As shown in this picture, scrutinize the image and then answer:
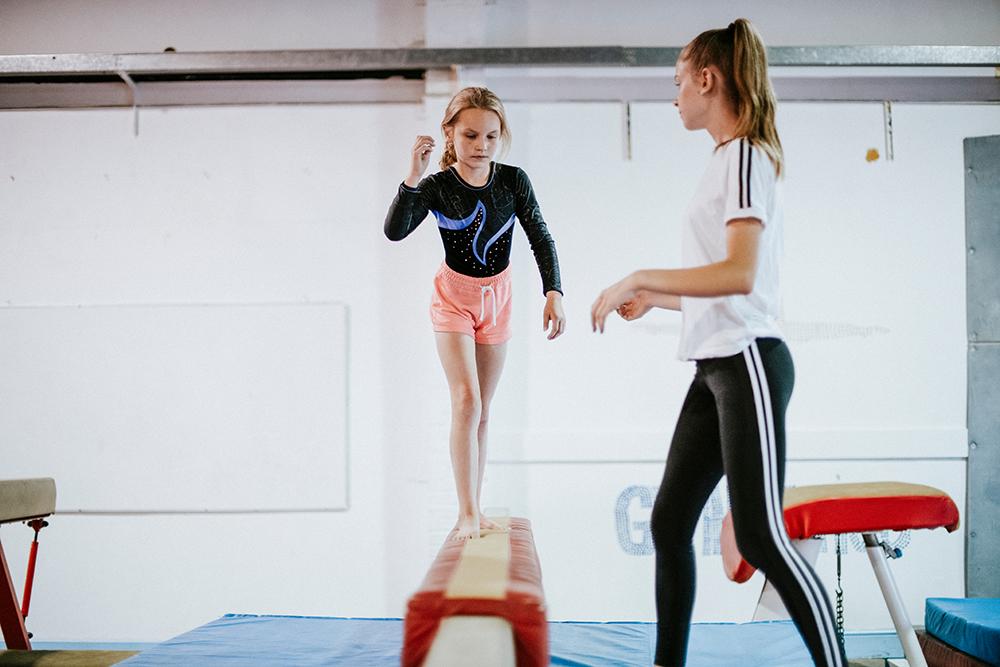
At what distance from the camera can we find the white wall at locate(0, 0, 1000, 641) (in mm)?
4211

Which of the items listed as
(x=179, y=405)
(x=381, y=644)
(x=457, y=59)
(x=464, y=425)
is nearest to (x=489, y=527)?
(x=464, y=425)

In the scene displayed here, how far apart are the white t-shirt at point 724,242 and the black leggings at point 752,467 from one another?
0.04 metres

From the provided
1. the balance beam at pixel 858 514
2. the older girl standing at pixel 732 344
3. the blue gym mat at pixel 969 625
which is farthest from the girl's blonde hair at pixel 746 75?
the blue gym mat at pixel 969 625

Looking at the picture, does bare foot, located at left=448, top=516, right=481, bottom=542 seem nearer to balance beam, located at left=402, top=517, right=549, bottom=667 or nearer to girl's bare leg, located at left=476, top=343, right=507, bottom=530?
girl's bare leg, located at left=476, top=343, right=507, bottom=530

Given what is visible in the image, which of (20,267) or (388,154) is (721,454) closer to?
(388,154)

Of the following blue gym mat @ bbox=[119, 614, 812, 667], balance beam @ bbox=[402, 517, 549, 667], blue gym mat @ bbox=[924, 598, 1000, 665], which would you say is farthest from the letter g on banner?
balance beam @ bbox=[402, 517, 549, 667]

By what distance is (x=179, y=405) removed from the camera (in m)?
4.29

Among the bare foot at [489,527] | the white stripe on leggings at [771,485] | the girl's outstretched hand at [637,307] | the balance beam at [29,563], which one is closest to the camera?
the white stripe on leggings at [771,485]

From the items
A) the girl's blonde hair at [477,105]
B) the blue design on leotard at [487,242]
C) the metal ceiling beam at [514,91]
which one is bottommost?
the blue design on leotard at [487,242]

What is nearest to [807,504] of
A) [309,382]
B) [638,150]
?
[638,150]

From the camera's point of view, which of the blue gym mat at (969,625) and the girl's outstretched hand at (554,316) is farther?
the blue gym mat at (969,625)

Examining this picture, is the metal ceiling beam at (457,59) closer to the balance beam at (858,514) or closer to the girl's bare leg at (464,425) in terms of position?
the girl's bare leg at (464,425)

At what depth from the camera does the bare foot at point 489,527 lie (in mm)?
2555

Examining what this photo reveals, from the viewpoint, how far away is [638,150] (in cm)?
436
